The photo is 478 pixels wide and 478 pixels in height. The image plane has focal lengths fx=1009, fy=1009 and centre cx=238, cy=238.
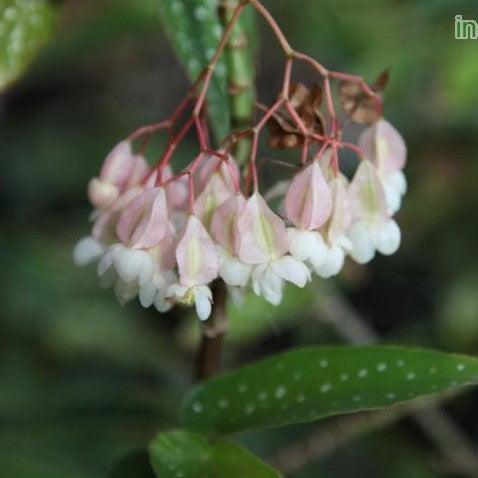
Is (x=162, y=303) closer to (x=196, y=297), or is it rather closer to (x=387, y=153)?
(x=196, y=297)

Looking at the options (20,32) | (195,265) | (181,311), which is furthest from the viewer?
(181,311)

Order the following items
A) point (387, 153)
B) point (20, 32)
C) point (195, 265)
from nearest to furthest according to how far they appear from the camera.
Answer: point (195, 265) < point (387, 153) < point (20, 32)

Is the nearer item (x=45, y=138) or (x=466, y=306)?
(x=466, y=306)

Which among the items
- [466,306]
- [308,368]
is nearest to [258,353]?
[466,306]

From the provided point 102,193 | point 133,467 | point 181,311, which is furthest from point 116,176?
point 181,311

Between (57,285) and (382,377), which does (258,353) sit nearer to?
(57,285)

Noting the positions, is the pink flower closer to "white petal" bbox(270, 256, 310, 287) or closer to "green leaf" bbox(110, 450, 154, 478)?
"white petal" bbox(270, 256, 310, 287)

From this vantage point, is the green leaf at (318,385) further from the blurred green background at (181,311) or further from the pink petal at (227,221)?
the blurred green background at (181,311)
